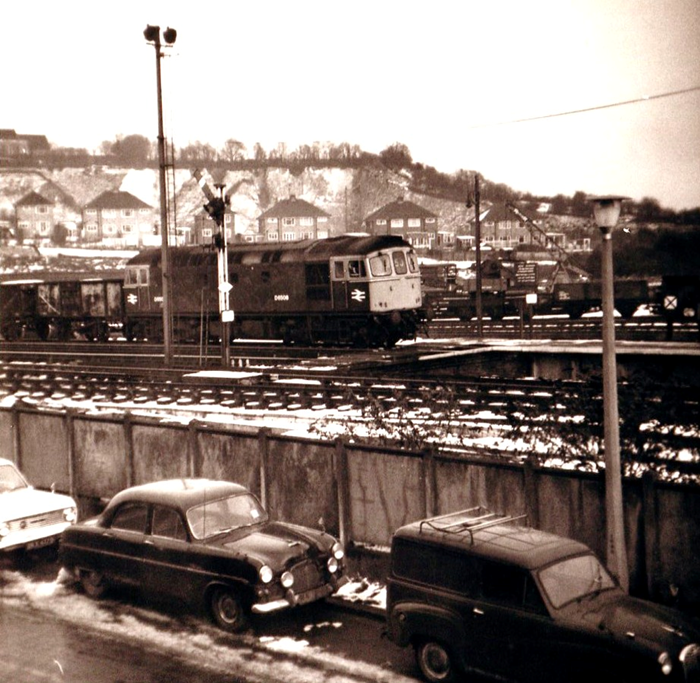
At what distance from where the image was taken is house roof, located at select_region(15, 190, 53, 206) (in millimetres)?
41969

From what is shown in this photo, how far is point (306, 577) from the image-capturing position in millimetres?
8359

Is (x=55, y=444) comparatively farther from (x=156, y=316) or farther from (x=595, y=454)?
(x=156, y=316)

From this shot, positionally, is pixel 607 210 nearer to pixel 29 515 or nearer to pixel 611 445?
pixel 611 445

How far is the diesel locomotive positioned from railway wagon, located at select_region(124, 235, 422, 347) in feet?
0.10

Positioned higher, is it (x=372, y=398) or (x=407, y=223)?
(x=407, y=223)

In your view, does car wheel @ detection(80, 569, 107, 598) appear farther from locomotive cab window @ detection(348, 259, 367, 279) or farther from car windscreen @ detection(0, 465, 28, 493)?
locomotive cab window @ detection(348, 259, 367, 279)

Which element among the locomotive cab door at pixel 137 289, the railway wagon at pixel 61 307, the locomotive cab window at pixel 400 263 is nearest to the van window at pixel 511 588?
the locomotive cab window at pixel 400 263

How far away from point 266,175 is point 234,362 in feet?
66.0

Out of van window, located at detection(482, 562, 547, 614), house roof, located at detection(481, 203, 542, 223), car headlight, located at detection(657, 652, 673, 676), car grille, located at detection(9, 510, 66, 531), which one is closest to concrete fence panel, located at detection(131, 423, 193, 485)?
car grille, located at detection(9, 510, 66, 531)

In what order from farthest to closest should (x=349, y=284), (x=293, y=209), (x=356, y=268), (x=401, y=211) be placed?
(x=293, y=209) → (x=401, y=211) → (x=356, y=268) → (x=349, y=284)

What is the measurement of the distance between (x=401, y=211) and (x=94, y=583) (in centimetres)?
2310

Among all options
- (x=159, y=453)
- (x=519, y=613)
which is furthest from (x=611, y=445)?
(x=159, y=453)

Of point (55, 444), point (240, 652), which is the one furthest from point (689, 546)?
point (55, 444)

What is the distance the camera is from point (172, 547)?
28.5 feet
